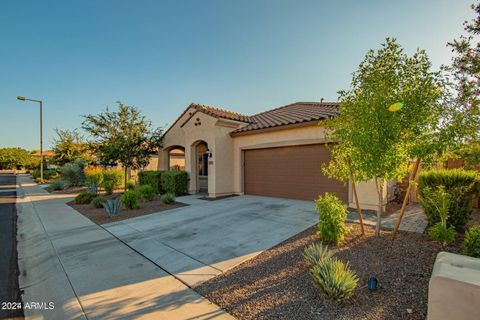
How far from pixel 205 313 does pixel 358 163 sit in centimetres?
385

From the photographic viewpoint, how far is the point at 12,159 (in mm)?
61938

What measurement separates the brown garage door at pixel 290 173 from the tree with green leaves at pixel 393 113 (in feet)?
14.5

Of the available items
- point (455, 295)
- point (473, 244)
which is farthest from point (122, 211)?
point (473, 244)

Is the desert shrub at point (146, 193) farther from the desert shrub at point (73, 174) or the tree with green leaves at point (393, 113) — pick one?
the desert shrub at point (73, 174)

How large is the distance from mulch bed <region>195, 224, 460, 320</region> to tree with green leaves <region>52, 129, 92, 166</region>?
23092 millimetres

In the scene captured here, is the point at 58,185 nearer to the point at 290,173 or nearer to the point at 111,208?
the point at 111,208

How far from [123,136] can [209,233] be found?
1018 cm

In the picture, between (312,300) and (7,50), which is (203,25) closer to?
(7,50)

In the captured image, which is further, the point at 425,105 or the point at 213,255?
the point at 213,255

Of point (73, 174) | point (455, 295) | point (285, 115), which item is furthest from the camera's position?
point (73, 174)

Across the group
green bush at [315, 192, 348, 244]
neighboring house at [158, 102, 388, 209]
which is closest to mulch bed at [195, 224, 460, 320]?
green bush at [315, 192, 348, 244]

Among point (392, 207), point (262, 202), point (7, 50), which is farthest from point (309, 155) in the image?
point (7, 50)

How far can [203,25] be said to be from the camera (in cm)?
962

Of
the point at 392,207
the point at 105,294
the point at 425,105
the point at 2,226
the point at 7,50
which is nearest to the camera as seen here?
the point at 105,294
